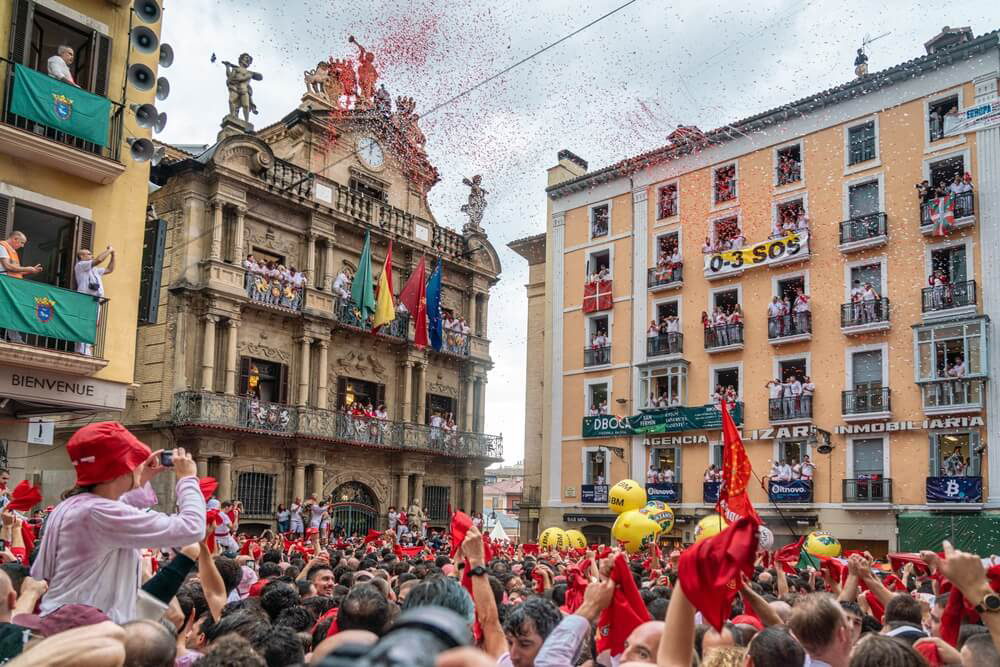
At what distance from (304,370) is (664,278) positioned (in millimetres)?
13112

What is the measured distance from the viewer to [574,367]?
120ft

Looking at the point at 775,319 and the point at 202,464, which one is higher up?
the point at 775,319

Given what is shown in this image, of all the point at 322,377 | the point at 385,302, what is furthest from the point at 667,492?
the point at 322,377

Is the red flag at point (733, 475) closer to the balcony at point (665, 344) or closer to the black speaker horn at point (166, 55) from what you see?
the black speaker horn at point (166, 55)

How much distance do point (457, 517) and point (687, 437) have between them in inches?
1030

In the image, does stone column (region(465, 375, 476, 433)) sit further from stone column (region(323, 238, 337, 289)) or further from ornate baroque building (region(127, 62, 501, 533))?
stone column (region(323, 238, 337, 289))

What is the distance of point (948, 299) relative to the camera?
89.2ft

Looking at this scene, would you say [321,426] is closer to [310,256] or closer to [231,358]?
[231,358]

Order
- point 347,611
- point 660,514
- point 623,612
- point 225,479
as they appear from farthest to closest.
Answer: point 225,479 < point 660,514 < point 623,612 < point 347,611

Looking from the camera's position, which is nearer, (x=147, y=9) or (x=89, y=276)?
(x=89, y=276)

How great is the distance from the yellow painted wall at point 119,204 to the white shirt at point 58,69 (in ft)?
3.96

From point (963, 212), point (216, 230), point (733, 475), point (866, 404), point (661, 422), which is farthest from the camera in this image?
point (661, 422)

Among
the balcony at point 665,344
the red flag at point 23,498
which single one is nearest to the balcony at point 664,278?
the balcony at point 665,344

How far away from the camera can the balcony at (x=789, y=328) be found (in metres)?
30.1
